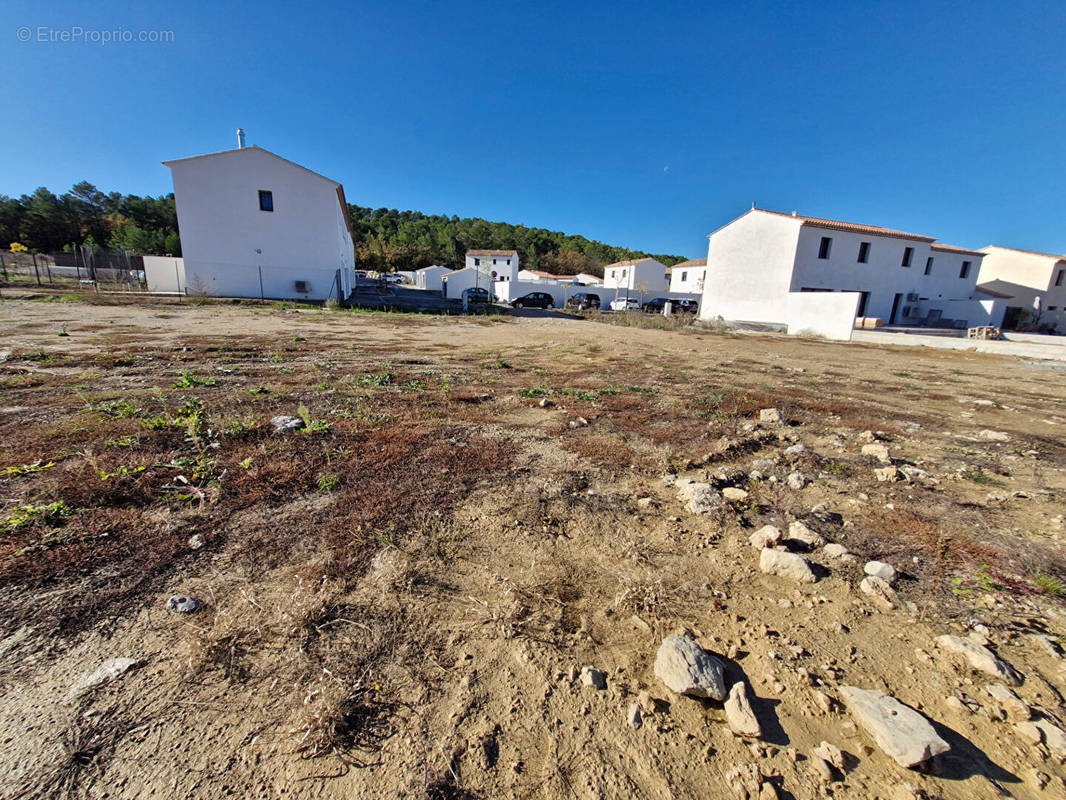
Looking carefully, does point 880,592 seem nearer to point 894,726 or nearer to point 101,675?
point 894,726

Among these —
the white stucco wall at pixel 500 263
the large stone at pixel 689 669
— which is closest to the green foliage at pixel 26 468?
Result: the large stone at pixel 689 669

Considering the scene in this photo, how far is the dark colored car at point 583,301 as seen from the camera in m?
35.8

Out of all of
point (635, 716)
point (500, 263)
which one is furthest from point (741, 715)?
point (500, 263)

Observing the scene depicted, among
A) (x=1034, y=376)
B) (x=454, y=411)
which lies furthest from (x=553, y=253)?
(x=454, y=411)

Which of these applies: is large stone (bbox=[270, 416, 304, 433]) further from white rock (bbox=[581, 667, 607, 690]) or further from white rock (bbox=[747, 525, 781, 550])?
white rock (bbox=[747, 525, 781, 550])

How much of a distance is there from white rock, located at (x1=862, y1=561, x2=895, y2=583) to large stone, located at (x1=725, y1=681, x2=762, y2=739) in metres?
1.30

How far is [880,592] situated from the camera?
7.39 ft

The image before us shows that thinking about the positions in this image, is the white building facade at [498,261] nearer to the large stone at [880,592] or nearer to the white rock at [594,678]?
the large stone at [880,592]

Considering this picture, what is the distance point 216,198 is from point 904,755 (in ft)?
97.8

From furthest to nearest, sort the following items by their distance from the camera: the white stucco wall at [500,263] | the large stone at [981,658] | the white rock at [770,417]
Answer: the white stucco wall at [500,263] < the white rock at [770,417] < the large stone at [981,658]

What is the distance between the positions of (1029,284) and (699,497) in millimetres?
45823

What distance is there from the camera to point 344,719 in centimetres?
151

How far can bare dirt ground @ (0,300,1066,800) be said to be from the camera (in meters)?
1.42

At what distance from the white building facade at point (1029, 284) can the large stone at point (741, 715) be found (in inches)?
1661
